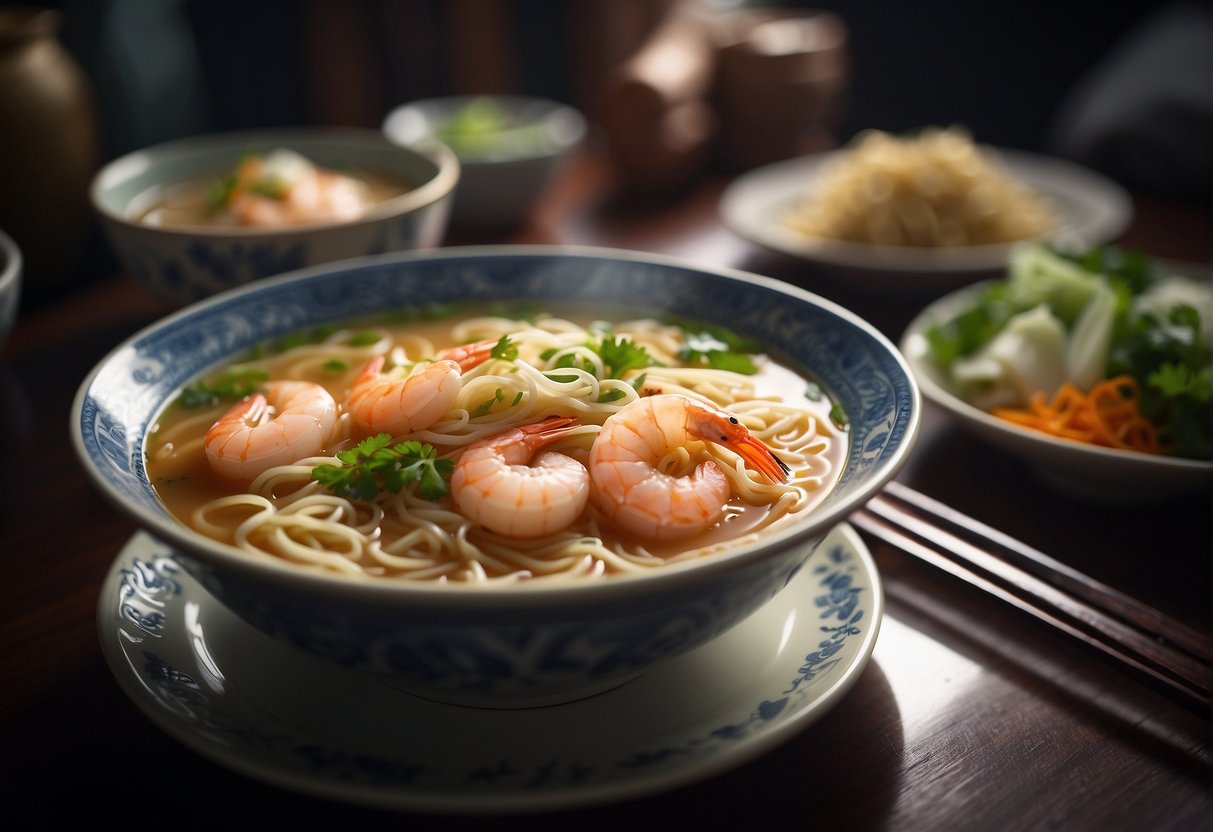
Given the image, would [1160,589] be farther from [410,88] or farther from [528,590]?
[410,88]

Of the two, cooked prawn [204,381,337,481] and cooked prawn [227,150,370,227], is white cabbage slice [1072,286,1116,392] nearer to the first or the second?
cooked prawn [204,381,337,481]

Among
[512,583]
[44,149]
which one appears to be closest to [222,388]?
[512,583]

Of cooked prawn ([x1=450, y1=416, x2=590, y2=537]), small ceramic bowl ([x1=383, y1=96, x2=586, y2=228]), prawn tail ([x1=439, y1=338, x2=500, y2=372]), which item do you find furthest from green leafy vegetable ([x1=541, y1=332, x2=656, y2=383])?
small ceramic bowl ([x1=383, y1=96, x2=586, y2=228])

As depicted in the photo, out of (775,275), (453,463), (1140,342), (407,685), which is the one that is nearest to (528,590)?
(407,685)

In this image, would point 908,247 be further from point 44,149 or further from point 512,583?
point 44,149

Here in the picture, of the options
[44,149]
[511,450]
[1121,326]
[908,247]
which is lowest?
[908,247]
